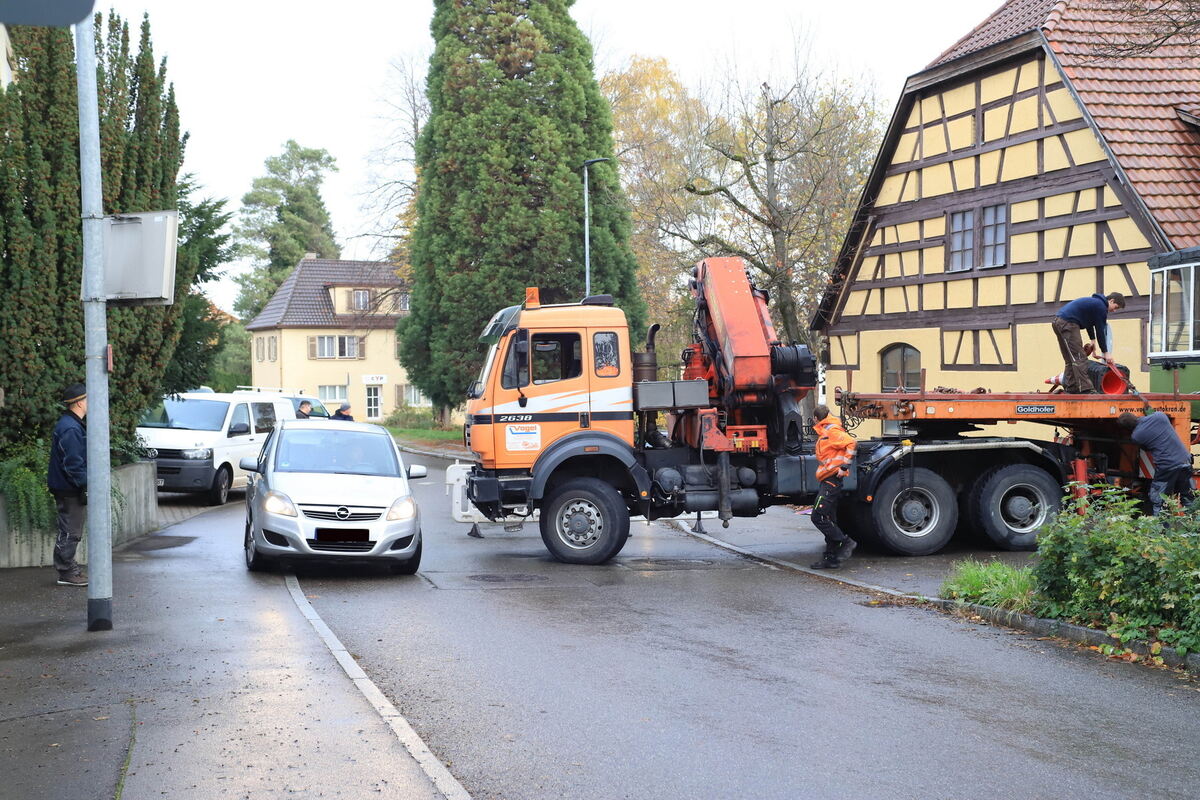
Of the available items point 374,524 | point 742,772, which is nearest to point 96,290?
point 374,524

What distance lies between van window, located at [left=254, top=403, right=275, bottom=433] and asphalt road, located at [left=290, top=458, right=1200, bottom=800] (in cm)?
1197

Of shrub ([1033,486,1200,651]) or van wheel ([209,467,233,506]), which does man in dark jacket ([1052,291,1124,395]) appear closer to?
shrub ([1033,486,1200,651])

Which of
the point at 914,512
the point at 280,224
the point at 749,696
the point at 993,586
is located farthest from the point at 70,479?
the point at 280,224

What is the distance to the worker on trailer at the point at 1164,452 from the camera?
13.9 m

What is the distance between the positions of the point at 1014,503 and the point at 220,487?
13.5m

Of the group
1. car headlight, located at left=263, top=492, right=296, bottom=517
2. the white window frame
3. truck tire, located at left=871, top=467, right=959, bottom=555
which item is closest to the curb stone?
truck tire, located at left=871, top=467, right=959, bottom=555

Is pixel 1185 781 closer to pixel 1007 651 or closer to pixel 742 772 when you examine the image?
pixel 742 772

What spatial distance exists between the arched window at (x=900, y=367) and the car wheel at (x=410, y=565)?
16.6m

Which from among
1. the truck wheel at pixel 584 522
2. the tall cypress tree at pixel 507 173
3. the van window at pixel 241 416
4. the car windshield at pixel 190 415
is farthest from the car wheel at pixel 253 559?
the tall cypress tree at pixel 507 173

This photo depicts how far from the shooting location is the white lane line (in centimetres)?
571

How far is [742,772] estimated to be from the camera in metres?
5.96

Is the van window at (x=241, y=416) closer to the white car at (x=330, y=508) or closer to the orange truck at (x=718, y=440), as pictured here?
the white car at (x=330, y=508)

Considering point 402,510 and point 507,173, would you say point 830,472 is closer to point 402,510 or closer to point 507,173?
point 402,510

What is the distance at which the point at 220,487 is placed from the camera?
72.3 ft
